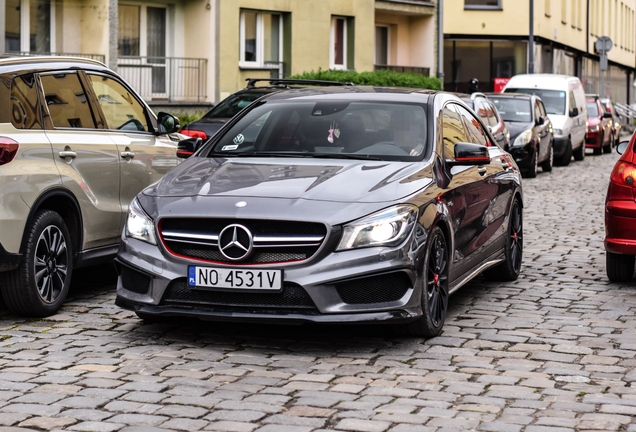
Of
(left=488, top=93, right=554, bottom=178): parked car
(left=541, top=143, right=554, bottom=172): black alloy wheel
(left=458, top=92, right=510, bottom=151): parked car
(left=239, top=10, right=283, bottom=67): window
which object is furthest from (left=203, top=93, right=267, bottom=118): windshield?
(left=239, top=10, right=283, bottom=67): window

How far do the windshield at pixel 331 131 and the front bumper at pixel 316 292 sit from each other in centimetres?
119

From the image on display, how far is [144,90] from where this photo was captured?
96.2 ft

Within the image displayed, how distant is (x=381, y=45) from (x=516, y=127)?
19954mm

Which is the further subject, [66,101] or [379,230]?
[66,101]

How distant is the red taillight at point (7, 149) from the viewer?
730cm

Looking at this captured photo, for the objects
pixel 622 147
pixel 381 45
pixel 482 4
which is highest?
pixel 482 4

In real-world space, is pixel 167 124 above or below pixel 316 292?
above

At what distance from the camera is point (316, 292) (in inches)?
256

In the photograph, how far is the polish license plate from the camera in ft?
21.4

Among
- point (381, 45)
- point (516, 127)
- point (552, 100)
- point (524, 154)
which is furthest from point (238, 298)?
point (381, 45)

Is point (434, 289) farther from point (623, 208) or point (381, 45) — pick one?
point (381, 45)

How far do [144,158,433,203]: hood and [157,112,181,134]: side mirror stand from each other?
194 cm

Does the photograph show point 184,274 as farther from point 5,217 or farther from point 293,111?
point 293,111

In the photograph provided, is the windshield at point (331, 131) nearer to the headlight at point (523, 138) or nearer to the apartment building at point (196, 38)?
the headlight at point (523, 138)
